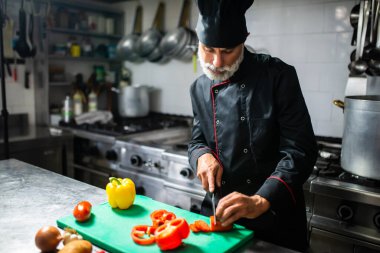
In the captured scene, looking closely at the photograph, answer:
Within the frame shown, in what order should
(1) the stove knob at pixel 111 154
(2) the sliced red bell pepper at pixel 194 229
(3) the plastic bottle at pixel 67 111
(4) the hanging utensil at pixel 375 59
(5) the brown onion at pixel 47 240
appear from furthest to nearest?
(3) the plastic bottle at pixel 67 111, (1) the stove knob at pixel 111 154, (4) the hanging utensil at pixel 375 59, (2) the sliced red bell pepper at pixel 194 229, (5) the brown onion at pixel 47 240

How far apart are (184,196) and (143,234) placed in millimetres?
1037

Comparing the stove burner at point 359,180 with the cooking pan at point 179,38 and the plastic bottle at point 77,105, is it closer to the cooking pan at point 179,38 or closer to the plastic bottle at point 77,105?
the cooking pan at point 179,38

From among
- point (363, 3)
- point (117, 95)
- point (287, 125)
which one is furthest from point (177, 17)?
point (287, 125)

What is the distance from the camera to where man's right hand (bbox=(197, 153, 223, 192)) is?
3.64 ft

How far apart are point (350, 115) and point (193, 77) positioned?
151cm

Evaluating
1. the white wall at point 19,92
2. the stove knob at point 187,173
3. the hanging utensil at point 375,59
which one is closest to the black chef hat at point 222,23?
the hanging utensil at point 375,59

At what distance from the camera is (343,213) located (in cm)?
146

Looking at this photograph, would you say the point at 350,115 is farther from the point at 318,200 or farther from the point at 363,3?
the point at 363,3

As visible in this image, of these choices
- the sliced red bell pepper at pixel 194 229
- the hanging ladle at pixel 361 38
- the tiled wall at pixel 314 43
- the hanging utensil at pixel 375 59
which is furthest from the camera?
the tiled wall at pixel 314 43

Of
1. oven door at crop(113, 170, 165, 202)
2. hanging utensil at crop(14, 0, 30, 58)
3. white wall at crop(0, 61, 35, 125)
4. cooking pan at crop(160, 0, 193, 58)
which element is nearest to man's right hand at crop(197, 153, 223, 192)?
oven door at crop(113, 170, 165, 202)

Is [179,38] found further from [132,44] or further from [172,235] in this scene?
[172,235]

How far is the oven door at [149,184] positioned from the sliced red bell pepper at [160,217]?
1025 mm

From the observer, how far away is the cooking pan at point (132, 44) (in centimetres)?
295

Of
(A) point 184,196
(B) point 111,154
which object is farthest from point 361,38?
(B) point 111,154
